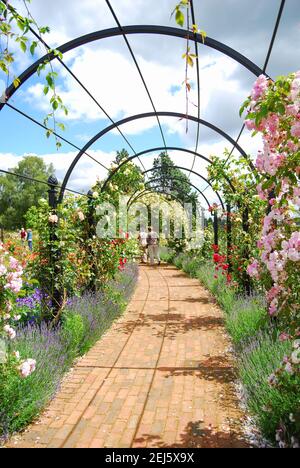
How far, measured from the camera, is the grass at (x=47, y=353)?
2633mm

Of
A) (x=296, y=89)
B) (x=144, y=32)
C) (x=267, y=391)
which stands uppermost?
(x=144, y=32)

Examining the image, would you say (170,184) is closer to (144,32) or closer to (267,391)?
(144,32)

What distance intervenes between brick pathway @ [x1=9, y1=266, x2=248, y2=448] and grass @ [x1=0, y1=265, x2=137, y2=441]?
4.7 inches

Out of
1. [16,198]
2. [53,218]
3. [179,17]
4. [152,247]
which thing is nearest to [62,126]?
[179,17]

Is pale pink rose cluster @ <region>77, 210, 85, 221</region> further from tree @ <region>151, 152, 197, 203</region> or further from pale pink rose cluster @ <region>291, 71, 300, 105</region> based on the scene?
tree @ <region>151, 152, 197, 203</region>

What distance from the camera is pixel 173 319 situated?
614 centimetres

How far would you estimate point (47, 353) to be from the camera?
347 cm

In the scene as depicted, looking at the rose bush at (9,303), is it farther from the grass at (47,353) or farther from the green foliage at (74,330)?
the green foliage at (74,330)

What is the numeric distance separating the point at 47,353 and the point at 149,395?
103 cm

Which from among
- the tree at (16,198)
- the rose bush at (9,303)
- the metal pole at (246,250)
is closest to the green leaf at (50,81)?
the rose bush at (9,303)

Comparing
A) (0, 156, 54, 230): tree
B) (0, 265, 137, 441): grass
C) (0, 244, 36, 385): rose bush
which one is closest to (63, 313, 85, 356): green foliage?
(0, 265, 137, 441): grass

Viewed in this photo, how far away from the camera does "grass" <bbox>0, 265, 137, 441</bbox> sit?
8.64 feet
